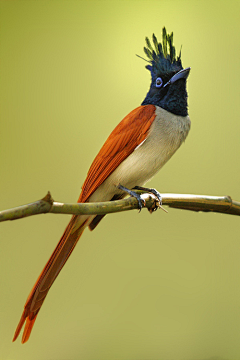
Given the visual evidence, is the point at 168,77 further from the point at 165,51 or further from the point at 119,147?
the point at 119,147

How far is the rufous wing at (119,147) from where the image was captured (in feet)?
3.24

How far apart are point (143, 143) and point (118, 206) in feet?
0.90

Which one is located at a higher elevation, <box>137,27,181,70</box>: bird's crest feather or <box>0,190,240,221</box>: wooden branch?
<box>137,27,181,70</box>: bird's crest feather

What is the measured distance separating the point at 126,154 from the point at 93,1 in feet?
3.06

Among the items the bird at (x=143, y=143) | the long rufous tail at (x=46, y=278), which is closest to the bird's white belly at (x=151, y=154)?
the bird at (x=143, y=143)

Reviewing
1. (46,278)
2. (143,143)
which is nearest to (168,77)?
(143,143)

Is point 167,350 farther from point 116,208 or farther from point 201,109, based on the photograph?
point 201,109

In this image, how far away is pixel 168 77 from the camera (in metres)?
1.01

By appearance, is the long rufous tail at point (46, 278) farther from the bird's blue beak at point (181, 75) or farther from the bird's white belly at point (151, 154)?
the bird's blue beak at point (181, 75)

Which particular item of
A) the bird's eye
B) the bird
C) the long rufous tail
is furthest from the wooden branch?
the bird's eye

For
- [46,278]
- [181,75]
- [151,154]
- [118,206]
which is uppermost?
[181,75]

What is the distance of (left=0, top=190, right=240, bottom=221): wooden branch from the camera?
625 millimetres

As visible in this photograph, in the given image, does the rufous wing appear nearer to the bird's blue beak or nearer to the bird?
the bird

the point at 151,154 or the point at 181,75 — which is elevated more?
the point at 181,75
